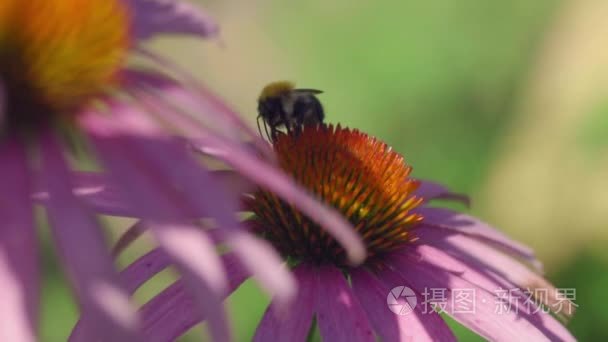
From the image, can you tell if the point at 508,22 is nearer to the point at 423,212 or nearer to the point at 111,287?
the point at 423,212

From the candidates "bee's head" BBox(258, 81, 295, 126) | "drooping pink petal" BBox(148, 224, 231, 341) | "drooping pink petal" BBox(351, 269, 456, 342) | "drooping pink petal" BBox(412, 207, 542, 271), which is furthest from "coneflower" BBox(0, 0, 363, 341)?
"drooping pink petal" BBox(412, 207, 542, 271)

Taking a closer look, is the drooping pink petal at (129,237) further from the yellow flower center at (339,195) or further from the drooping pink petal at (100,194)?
the yellow flower center at (339,195)

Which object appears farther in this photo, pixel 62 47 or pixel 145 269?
pixel 145 269

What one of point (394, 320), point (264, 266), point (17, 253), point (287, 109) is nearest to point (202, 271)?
point (264, 266)

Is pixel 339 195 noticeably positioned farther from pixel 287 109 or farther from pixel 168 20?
pixel 168 20

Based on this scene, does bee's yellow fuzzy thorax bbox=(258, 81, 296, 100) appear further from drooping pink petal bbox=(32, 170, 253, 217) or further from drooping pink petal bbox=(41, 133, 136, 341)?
drooping pink petal bbox=(41, 133, 136, 341)
